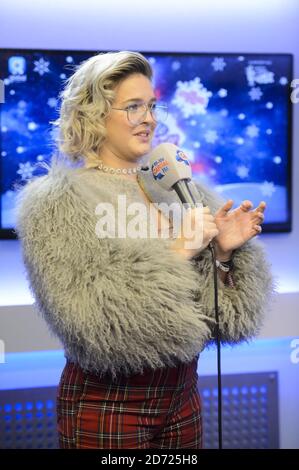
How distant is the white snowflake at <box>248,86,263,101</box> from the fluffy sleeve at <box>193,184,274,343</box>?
3.67 feet

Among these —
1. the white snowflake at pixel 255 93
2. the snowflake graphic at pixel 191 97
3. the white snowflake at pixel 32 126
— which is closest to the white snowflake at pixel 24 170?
the white snowflake at pixel 32 126

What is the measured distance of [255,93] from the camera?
2.30 meters

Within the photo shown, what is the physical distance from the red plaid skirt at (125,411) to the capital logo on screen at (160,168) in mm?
381

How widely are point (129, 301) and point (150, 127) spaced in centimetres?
38

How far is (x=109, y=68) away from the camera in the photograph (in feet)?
4.03

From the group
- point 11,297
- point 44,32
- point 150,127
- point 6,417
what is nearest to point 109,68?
point 150,127

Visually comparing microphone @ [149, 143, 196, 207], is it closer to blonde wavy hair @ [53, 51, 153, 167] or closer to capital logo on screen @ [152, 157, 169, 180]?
capital logo on screen @ [152, 157, 169, 180]

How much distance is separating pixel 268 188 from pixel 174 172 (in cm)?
127

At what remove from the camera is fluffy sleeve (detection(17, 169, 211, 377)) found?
1.10 metres

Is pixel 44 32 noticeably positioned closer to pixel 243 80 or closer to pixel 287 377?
pixel 243 80

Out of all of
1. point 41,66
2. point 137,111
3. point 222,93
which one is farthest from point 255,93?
point 137,111

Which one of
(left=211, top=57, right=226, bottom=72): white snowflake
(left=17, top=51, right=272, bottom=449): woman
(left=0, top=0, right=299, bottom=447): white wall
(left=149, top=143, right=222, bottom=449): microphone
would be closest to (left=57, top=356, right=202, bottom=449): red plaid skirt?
(left=17, top=51, right=272, bottom=449): woman

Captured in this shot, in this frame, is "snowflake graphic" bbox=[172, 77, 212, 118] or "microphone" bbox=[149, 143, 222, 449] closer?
"microphone" bbox=[149, 143, 222, 449]

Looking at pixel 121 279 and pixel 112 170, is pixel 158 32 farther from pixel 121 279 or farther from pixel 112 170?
pixel 121 279
